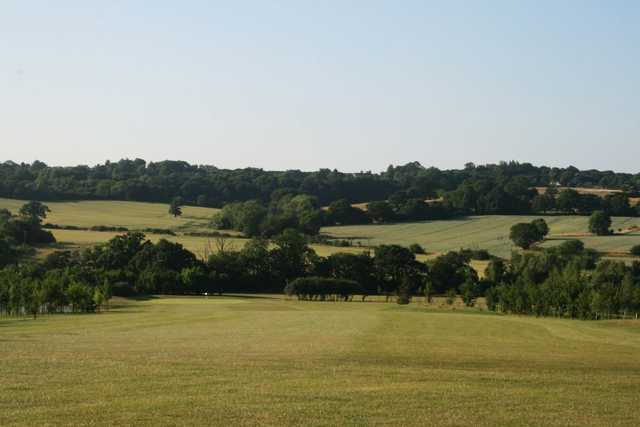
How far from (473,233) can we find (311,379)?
473 feet

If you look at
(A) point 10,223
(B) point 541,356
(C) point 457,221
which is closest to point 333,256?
(A) point 10,223

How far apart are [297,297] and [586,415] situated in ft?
306

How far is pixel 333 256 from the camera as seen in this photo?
4943 inches

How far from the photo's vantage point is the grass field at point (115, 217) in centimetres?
17188

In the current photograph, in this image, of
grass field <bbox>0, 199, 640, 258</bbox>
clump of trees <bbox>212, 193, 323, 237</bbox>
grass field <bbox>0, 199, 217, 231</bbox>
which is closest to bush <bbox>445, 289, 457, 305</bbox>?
grass field <bbox>0, 199, 640, 258</bbox>

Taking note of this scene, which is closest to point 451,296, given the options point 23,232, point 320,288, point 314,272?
point 320,288

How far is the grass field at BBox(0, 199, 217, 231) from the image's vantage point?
17188cm

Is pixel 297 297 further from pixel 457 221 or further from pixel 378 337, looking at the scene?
pixel 457 221

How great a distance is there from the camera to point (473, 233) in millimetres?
169875

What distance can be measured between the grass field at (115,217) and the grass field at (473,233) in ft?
96.1

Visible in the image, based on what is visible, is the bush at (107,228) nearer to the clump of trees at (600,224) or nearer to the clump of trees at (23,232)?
the clump of trees at (23,232)

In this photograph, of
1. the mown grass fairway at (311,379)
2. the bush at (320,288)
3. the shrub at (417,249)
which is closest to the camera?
the mown grass fairway at (311,379)

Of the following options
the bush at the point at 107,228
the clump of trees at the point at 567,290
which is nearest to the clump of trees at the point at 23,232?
the bush at the point at 107,228

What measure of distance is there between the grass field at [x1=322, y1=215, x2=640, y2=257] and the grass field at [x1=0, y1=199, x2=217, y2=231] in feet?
96.1
